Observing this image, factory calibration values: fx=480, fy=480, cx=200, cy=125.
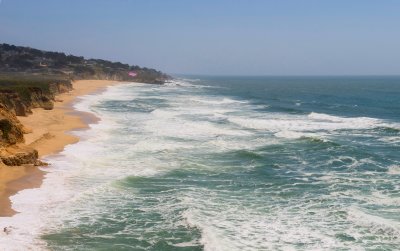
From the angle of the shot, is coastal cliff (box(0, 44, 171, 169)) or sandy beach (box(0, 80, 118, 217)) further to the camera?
coastal cliff (box(0, 44, 171, 169))

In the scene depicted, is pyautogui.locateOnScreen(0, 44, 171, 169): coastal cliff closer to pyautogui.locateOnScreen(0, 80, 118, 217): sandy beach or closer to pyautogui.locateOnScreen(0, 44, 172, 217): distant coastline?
pyautogui.locateOnScreen(0, 44, 172, 217): distant coastline

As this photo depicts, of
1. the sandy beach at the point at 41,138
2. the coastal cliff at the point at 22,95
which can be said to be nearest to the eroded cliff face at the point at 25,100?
the coastal cliff at the point at 22,95

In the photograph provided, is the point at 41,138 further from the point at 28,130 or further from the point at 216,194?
the point at 216,194

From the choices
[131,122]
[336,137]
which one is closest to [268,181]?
[336,137]

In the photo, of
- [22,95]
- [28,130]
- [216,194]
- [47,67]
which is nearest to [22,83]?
[22,95]

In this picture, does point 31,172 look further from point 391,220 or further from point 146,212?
point 391,220

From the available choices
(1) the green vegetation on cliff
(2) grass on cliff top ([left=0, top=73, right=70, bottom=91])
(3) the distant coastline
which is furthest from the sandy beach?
(1) the green vegetation on cliff
